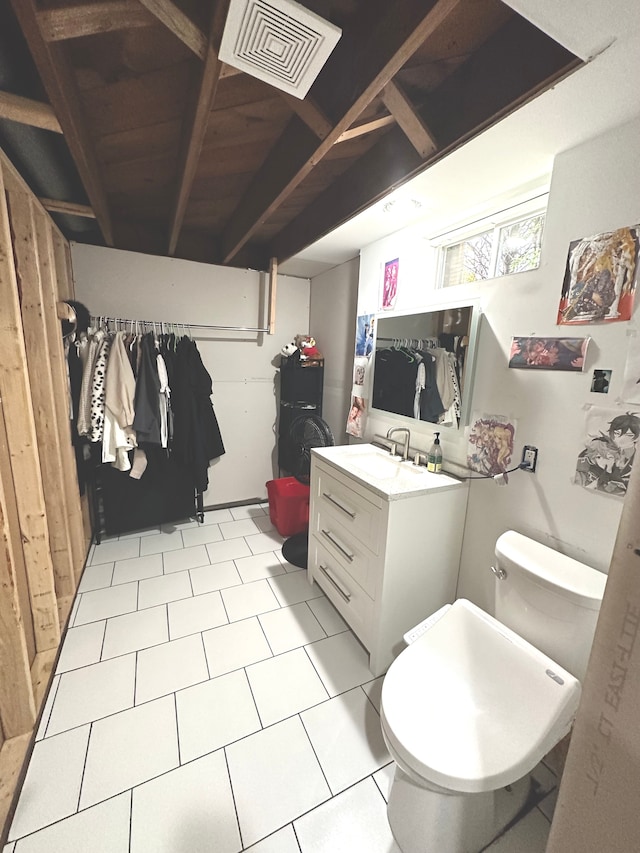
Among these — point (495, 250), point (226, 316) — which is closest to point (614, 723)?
point (495, 250)

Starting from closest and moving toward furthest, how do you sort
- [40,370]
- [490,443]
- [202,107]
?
[202,107] → [490,443] → [40,370]

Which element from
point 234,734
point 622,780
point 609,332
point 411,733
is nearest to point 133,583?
point 234,734

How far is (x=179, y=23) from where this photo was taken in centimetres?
81

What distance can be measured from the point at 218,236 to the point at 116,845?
3.38 metres

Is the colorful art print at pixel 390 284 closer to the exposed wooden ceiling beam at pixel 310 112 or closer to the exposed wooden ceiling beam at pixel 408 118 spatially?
the exposed wooden ceiling beam at pixel 408 118

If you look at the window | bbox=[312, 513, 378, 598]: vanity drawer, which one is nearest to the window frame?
the window

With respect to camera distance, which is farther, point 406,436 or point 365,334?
point 365,334

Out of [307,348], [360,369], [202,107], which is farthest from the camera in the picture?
[307,348]

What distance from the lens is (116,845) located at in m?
1.01

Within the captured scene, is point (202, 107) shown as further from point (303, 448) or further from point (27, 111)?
point (303, 448)

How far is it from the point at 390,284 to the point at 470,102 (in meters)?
1.06

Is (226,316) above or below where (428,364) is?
above

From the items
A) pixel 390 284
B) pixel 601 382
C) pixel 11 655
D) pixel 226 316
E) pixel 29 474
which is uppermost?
pixel 390 284

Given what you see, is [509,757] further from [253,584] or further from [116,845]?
[253,584]
